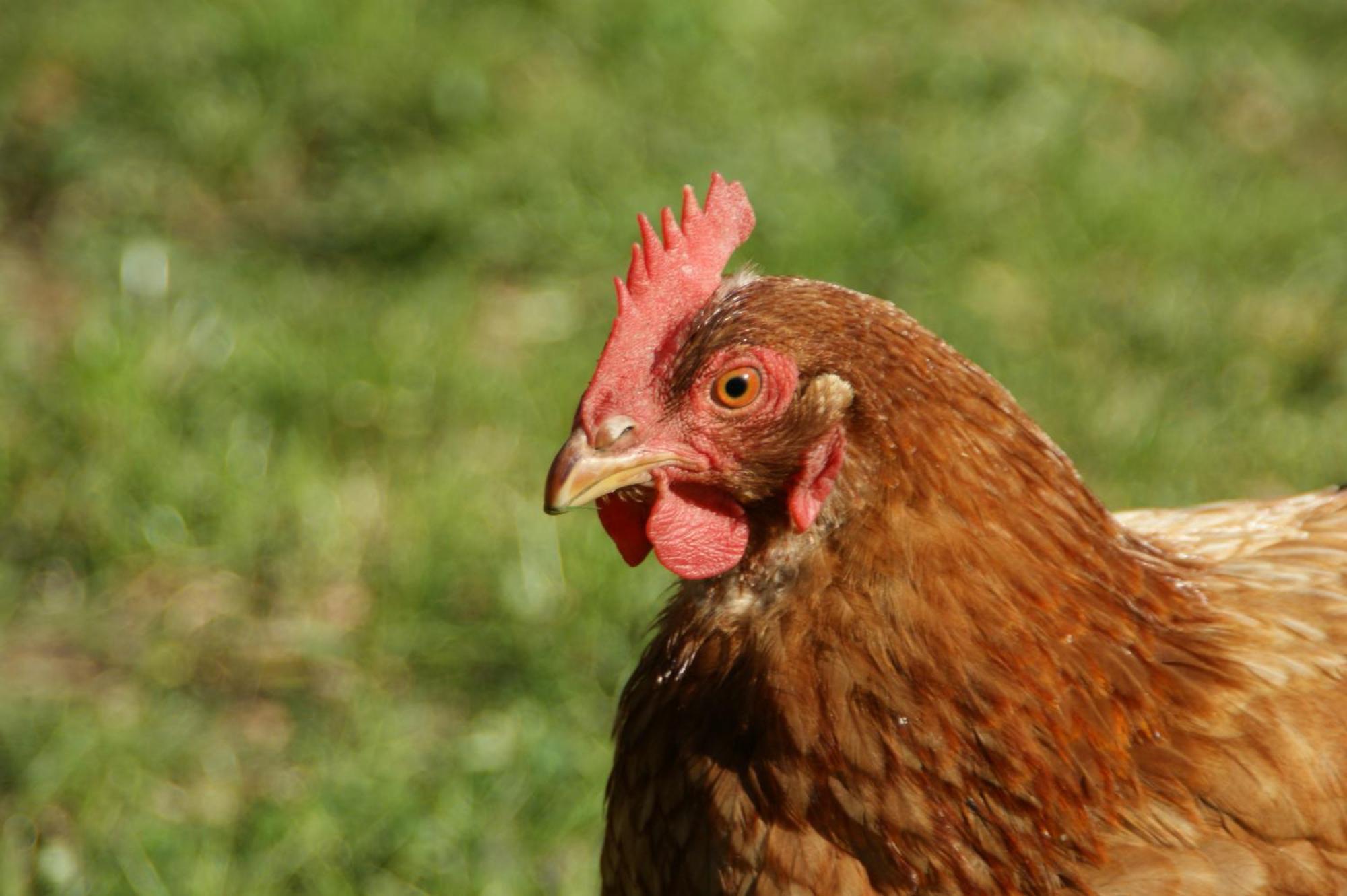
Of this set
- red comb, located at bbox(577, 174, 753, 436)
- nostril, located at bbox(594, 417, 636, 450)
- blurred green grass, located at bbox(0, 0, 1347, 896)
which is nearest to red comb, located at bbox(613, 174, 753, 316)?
red comb, located at bbox(577, 174, 753, 436)

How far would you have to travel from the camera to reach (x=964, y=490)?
187 centimetres

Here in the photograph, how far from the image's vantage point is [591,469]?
1883mm

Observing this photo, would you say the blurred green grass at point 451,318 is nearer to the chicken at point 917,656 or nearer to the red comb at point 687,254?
the chicken at point 917,656

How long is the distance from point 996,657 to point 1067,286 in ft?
9.02

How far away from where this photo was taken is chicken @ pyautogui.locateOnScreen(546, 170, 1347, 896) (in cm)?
185

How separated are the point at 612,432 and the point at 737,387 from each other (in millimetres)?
174

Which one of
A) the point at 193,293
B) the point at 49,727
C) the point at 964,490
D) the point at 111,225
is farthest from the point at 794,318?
the point at 111,225

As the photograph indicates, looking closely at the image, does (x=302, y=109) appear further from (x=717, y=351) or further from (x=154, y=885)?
(x=717, y=351)

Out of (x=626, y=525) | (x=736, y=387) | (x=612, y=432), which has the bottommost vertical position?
(x=626, y=525)

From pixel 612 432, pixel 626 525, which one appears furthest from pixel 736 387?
pixel 626 525

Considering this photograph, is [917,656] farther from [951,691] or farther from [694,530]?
[694,530]

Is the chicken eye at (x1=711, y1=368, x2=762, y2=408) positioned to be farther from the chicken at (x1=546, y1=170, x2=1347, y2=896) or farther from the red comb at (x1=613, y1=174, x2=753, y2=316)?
the red comb at (x1=613, y1=174, x2=753, y2=316)

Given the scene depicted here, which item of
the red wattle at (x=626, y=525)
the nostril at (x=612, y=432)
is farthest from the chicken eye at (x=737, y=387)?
the red wattle at (x=626, y=525)

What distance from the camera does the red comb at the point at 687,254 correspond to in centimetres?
203
